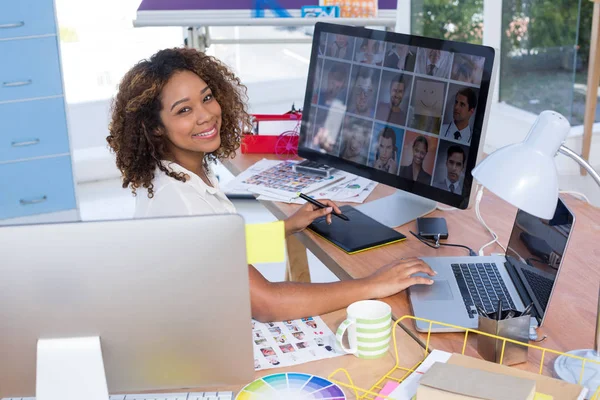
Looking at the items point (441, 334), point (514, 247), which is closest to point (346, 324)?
point (441, 334)

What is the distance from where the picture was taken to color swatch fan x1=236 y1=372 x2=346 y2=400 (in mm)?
1287

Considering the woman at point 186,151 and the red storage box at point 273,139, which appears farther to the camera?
the red storage box at point 273,139

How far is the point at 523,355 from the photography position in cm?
141

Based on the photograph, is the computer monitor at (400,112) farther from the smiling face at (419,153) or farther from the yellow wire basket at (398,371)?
the yellow wire basket at (398,371)

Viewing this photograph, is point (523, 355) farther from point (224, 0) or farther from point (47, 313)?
point (224, 0)

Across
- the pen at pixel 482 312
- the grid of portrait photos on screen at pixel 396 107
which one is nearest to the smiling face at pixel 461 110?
the grid of portrait photos on screen at pixel 396 107

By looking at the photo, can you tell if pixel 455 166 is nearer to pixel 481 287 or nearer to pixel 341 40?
pixel 481 287

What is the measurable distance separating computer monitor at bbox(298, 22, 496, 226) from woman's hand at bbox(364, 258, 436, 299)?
290 mm

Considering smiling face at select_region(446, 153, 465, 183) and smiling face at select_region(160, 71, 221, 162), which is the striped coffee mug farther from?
smiling face at select_region(160, 71, 221, 162)

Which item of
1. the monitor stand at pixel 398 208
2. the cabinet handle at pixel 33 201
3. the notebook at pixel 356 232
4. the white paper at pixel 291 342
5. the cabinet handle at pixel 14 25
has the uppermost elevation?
the cabinet handle at pixel 14 25

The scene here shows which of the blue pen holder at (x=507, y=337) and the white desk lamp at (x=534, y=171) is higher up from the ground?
the white desk lamp at (x=534, y=171)

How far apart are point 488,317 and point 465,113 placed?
0.63 meters

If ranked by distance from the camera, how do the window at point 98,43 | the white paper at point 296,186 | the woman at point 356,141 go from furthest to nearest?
the window at point 98,43 < the white paper at point 296,186 < the woman at point 356,141

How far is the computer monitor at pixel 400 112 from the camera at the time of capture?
1.88 metres
